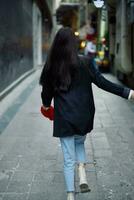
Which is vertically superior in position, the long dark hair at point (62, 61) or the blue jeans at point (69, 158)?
the long dark hair at point (62, 61)

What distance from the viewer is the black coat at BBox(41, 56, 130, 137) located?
15.7ft

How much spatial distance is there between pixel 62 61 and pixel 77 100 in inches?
15.9

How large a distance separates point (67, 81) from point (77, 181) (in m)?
1.59

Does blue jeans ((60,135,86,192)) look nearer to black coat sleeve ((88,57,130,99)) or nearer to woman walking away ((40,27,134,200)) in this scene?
woman walking away ((40,27,134,200))

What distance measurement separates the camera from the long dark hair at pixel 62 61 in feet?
15.4

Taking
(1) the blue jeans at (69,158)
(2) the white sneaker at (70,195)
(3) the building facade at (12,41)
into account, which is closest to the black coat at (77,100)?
(1) the blue jeans at (69,158)

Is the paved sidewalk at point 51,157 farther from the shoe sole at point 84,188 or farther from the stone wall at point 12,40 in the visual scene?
the stone wall at point 12,40

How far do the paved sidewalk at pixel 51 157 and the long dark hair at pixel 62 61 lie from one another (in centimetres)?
134

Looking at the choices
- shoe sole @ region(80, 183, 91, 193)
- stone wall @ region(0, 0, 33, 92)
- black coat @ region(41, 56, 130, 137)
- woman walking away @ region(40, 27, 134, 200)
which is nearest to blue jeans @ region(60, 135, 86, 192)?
woman walking away @ region(40, 27, 134, 200)

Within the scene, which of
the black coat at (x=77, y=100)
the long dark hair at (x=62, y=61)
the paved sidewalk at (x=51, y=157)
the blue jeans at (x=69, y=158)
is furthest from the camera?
the paved sidewalk at (x=51, y=157)

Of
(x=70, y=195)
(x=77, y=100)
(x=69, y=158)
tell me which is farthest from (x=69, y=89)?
(x=70, y=195)

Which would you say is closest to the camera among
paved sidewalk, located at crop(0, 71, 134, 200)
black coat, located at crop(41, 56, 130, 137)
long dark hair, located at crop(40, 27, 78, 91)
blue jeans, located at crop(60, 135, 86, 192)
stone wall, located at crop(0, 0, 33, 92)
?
long dark hair, located at crop(40, 27, 78, 91)

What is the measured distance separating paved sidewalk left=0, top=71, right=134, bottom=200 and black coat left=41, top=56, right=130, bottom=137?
890 mm

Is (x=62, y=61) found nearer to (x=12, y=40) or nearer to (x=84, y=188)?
(x=84, y=188)
